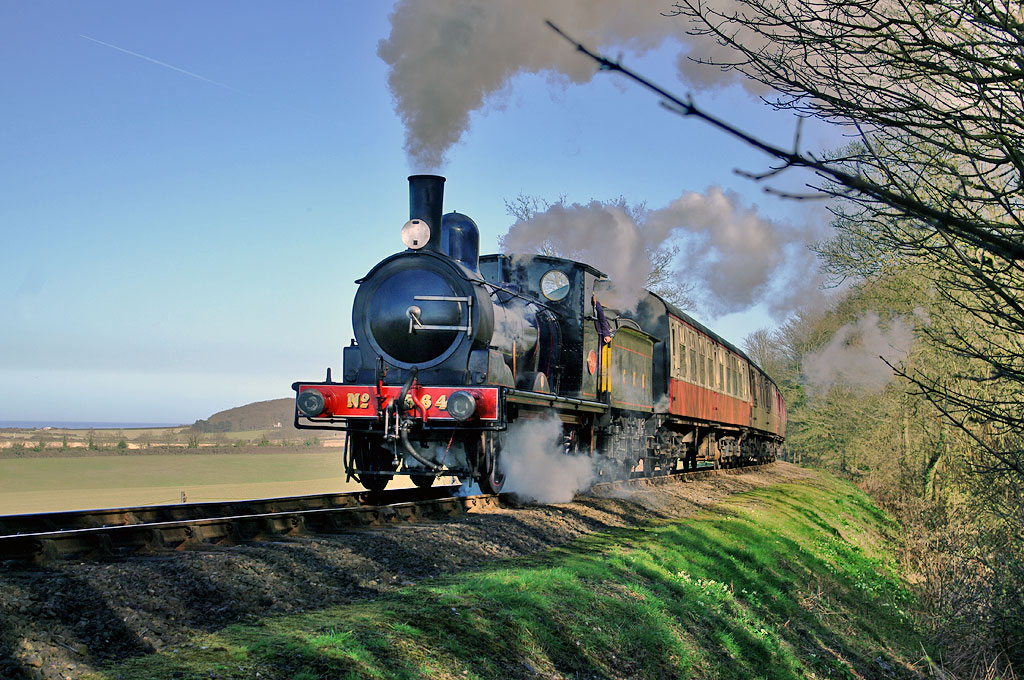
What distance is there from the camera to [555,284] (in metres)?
13.9

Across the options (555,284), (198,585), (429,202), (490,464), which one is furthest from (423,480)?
(198,585)

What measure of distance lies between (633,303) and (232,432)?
33.1 meters

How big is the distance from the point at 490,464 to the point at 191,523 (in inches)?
183

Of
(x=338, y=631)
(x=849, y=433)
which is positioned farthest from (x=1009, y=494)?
(x=849, y=433)

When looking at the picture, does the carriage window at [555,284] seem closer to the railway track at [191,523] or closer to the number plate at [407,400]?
the railway track at [191,523]

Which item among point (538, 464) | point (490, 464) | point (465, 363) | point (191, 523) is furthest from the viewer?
point (538, 464)

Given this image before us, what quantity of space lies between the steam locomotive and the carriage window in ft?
0.07

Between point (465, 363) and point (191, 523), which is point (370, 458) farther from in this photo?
point (191, 523)

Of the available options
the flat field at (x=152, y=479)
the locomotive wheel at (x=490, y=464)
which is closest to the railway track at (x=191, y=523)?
the locomotive wheel at (x=490, y=464)

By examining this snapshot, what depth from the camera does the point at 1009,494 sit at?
11.5 metres

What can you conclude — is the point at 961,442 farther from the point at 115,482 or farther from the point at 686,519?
the point at 115,482

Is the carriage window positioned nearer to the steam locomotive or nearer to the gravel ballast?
the steam locomotive

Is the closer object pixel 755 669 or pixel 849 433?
pixel 755 669

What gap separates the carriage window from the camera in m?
13.8
